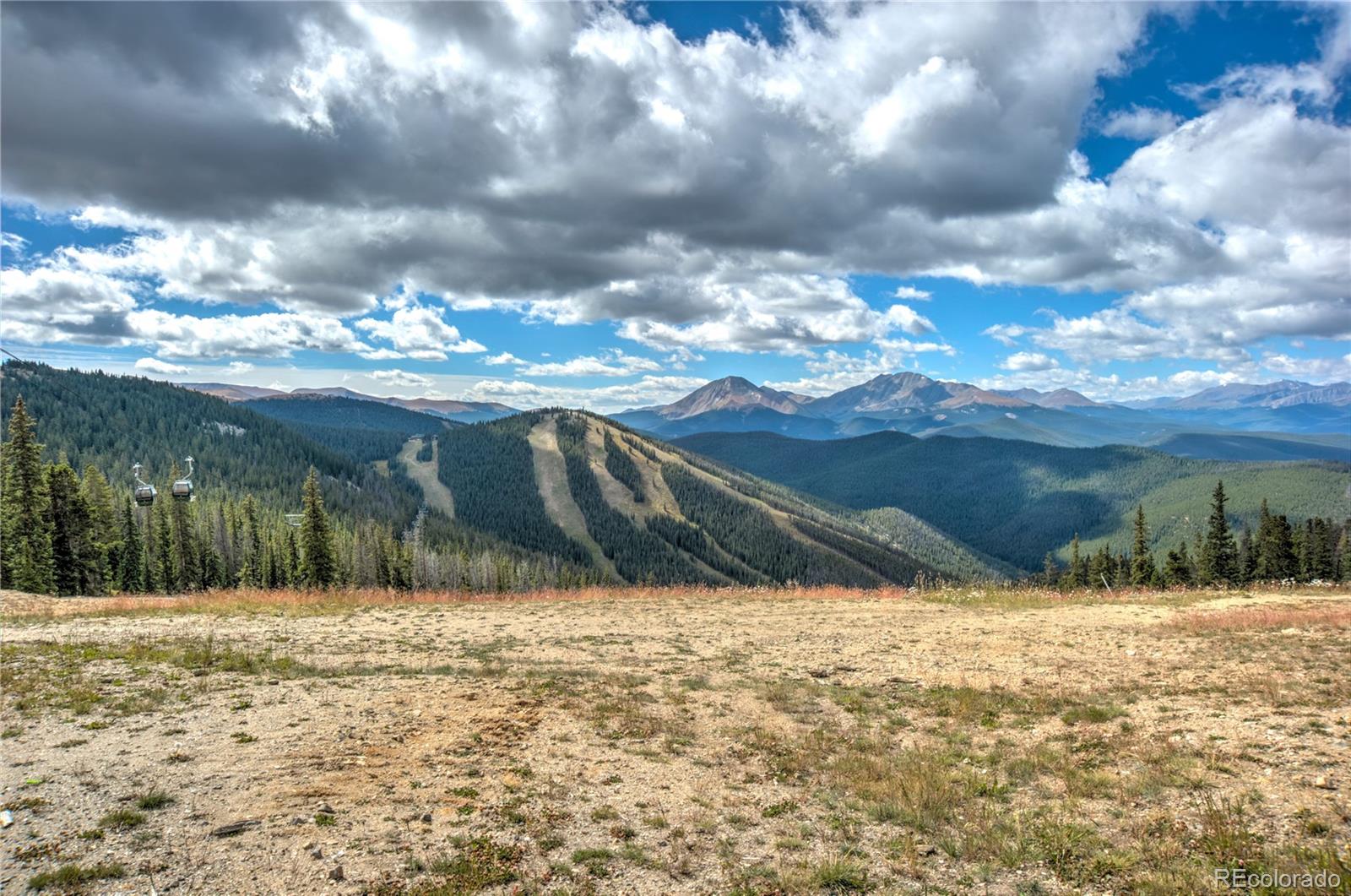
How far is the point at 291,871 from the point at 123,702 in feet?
28.9

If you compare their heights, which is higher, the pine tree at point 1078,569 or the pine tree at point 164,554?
the pine tree at point 164,554

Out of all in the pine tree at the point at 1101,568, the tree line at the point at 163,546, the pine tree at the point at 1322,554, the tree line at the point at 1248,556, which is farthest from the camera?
the pine tree at the point at 1101,568

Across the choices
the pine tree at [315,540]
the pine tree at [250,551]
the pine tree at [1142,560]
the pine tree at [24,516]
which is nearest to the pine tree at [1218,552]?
the pine tree at [1142,560]

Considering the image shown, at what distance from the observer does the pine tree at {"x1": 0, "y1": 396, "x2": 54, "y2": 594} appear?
40.8 m

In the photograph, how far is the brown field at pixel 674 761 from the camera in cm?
733

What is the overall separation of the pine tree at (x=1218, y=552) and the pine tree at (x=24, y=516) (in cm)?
9693

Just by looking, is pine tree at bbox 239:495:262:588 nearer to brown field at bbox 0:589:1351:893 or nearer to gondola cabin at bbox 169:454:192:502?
gondola cabin at bbox 169:454:192:502

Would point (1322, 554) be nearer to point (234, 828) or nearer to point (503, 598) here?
point (503, 598)

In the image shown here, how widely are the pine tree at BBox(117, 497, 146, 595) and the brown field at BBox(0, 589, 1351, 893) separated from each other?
5408cm

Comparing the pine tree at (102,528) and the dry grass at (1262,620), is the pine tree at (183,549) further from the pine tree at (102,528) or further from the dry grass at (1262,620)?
the dry grass at (1262,620)

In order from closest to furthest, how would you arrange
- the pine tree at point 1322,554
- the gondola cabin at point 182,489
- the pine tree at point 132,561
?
the gondola cabin at point 182,489, the pine tree at point 1322,554, the pine tree at point 132,561

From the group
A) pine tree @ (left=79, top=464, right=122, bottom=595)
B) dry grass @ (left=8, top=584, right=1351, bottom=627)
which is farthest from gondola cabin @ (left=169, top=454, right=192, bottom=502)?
Result: pine tree @ (left=79, top=464, right=122, bottom=595)

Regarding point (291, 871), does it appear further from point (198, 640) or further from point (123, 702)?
point (198, 640)

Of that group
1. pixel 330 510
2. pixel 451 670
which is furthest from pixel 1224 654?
pixel 330 510
